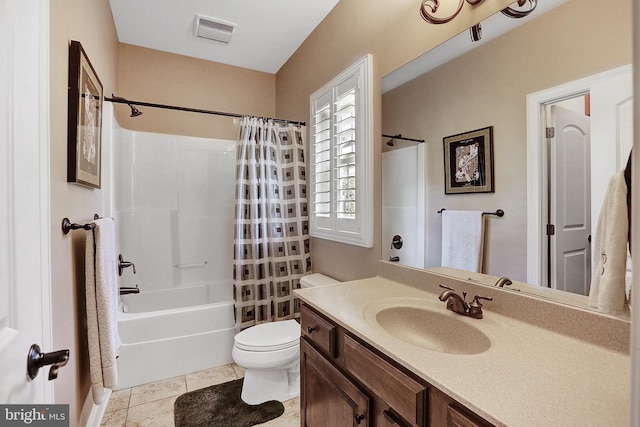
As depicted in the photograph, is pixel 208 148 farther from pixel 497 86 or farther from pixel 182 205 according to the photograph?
pixel 497 86

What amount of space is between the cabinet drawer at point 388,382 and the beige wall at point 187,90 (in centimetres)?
262

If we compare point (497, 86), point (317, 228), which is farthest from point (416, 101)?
point (317, 228)

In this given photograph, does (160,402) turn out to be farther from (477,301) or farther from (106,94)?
(106,94)

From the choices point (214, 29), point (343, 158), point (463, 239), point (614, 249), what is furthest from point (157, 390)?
point (214, 29)

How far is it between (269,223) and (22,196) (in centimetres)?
178

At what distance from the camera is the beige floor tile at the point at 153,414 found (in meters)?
1.67

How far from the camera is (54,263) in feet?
3.48

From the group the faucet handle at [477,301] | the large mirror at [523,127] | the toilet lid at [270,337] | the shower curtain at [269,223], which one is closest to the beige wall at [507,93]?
the large mirror at [523,127]

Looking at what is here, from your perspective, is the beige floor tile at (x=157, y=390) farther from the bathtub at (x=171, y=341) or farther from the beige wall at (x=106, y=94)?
the beige wall at (x=106, y=94)

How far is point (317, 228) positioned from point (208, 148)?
56.7 inches

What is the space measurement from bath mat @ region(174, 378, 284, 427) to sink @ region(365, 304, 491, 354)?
110 centimetres

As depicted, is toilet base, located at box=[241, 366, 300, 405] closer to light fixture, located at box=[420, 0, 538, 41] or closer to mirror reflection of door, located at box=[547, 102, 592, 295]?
mirror reflection of door, located at box=[547, 102, 592, 295]

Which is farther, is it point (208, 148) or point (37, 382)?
point (208, 148)

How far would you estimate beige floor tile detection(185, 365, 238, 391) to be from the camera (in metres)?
2.05
